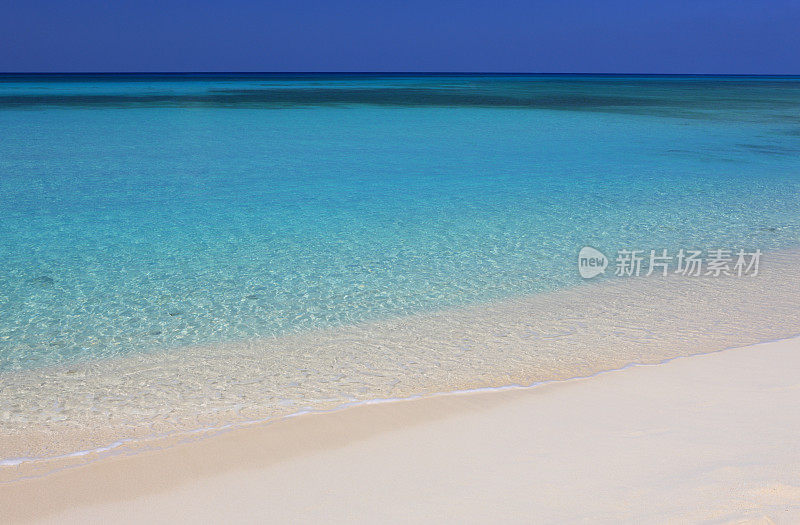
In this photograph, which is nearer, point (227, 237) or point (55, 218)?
point (227, 237)

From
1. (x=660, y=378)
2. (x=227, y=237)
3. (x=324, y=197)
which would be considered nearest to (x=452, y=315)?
(x=660, y=378)

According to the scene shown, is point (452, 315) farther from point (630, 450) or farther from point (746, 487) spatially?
point (746, 487)

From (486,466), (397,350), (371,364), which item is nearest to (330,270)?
(397,350)

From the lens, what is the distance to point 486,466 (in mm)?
2611

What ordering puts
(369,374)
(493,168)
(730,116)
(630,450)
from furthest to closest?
(730,116) < (493,168) < (369,374) < (630,450)

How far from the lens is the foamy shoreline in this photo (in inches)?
124

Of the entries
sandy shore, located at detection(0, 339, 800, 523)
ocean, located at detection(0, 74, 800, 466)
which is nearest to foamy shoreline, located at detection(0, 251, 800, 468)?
ocean, located at detection(0, 74, 800, 466)

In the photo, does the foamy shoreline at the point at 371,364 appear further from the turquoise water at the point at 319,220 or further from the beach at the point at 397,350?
the turquoise water at the point at 319,220

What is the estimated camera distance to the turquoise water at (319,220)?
476cm

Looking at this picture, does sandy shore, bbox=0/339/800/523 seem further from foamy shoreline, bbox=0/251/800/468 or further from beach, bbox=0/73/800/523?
foamy shoreline, bbox=0/251/800/468

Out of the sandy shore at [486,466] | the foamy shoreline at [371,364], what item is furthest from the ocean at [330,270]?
the sandy shore at [486,466]

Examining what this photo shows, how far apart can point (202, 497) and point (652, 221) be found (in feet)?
21.5

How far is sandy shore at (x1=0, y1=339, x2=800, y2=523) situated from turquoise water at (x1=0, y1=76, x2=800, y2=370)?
154 cm

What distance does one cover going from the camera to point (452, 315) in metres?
4.69
